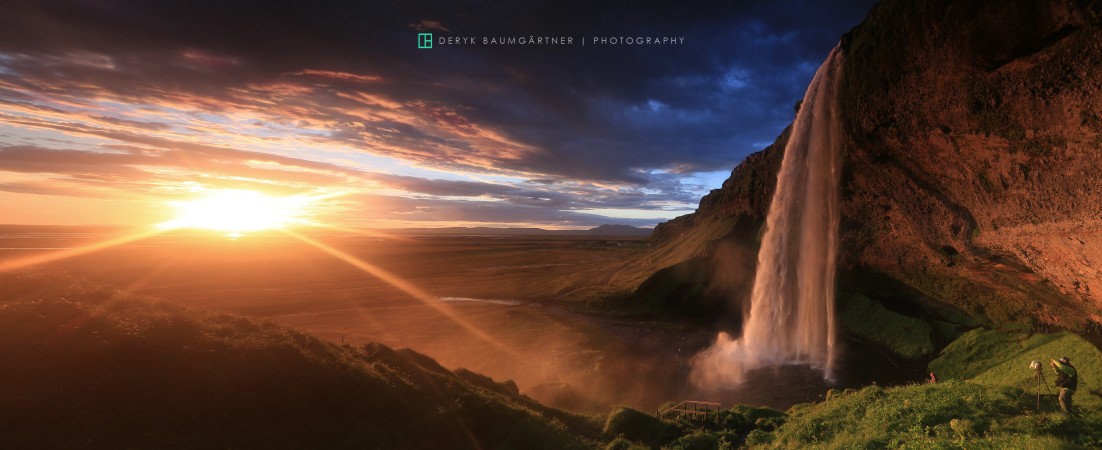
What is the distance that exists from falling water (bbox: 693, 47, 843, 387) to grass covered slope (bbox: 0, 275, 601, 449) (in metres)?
21.4

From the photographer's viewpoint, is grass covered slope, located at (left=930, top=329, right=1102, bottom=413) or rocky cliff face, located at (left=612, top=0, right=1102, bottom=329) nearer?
rocky cliff face, located at (left=612, top=0, right=1102, bottom=329)

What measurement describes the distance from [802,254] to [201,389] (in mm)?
40117

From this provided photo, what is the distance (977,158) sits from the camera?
75.7 feet

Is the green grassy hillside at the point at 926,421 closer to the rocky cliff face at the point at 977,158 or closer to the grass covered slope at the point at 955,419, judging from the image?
the grass covered slope at the point at 955,419

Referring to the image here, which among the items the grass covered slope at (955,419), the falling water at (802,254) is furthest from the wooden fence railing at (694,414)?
the falling water at (802,254)

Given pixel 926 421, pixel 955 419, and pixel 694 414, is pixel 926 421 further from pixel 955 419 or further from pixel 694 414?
pixel 694 414

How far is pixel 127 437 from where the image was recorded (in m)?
10.6

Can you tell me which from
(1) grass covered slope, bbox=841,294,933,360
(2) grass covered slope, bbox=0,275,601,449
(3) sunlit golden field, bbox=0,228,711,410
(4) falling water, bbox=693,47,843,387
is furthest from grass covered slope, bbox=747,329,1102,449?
(4) falling water, bbox=693,47,843,387

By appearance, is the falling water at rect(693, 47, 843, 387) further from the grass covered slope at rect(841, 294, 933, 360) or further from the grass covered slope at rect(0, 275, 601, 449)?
the grass covered slope at rect(0, 275, 601, 449)

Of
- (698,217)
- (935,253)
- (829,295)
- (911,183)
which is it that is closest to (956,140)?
(911,183)

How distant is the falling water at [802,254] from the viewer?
32594mm

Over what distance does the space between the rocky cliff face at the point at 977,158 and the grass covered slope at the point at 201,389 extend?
23.0 m

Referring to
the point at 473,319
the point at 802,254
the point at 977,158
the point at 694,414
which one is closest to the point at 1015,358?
the point at 977,158

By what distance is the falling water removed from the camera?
32.6 m
